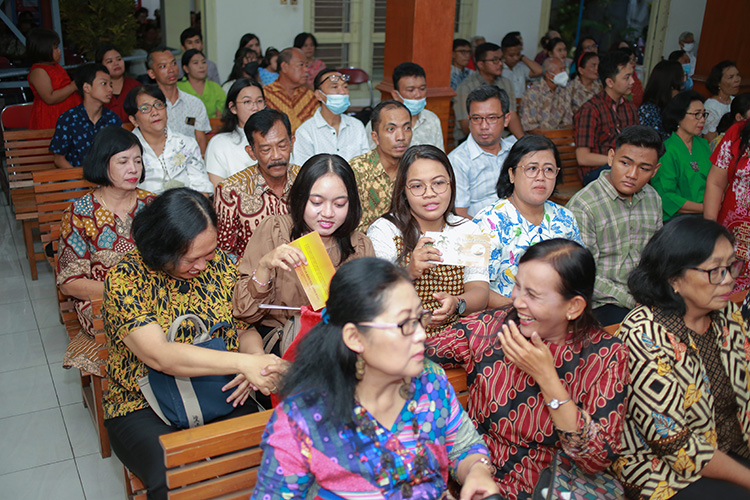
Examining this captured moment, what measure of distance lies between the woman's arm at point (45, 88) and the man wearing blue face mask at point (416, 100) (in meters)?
3.12

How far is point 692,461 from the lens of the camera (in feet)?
6.83

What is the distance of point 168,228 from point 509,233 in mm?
1683

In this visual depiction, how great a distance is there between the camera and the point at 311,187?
2.69 metres

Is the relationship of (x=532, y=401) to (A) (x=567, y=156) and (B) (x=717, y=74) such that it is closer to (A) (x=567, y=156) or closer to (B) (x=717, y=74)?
(A) (x=567, y=156)

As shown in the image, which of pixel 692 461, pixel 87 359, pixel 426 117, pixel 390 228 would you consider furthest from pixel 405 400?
pixel 426 117

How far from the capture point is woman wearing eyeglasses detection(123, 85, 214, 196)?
168 inches

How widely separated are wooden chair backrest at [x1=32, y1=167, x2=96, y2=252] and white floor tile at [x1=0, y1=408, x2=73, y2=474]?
1.31 meters

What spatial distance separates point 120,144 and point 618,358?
2.68 metres

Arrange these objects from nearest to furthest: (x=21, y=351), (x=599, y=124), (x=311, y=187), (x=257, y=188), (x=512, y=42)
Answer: (x=311, y=187), (x=257, y=188), (x=21, y=351), (x=599, y=124), (x=512, y=42)

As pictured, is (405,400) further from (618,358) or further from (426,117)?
(426,117)

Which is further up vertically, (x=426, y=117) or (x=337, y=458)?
(x=426, y=117)

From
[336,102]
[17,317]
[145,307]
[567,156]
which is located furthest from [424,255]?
[567,156]

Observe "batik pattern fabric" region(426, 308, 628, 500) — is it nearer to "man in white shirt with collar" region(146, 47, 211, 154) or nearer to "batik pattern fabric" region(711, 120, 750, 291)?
"batik pattern fabric" region(711, 120, 750, 291)

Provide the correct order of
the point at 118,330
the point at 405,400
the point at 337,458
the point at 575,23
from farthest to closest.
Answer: the point at 575,23 < the point at 118,330 < the point at 405,400 < the point at 337,458
